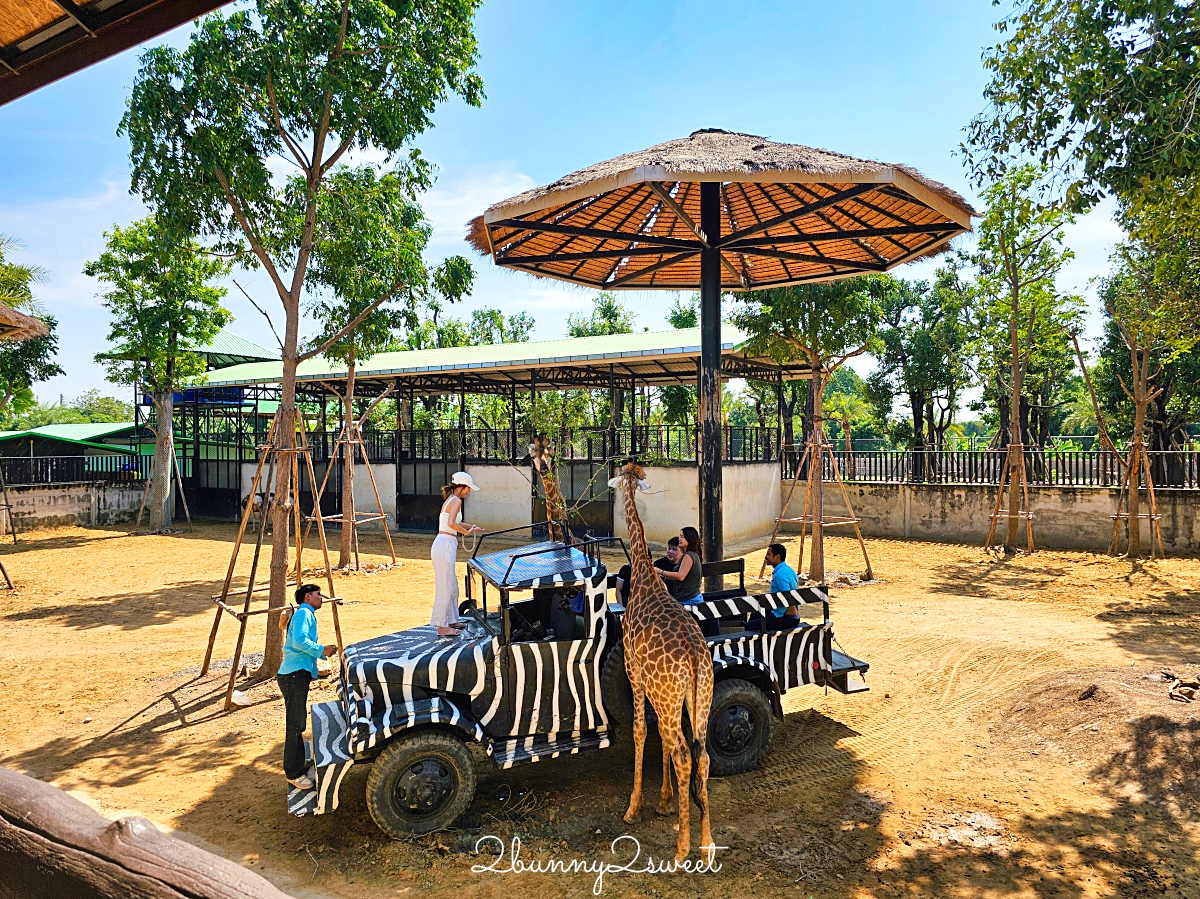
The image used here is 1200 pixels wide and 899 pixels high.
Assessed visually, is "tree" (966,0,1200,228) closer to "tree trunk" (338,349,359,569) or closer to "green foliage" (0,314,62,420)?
"tree trunk" (338,349,359,569)

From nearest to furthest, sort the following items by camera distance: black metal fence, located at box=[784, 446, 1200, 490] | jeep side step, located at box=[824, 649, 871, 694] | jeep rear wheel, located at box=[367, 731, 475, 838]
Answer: jeep rear wheel, located at box=[367, 731, 475, 838] → jeep side step, located at box=[824, 649, 871, 694] → black metal fence, located at box=[784, 446, 1200, 490]

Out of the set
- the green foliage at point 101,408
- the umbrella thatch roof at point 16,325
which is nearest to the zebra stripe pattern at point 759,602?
the umbrella thatch roof at point 16,325

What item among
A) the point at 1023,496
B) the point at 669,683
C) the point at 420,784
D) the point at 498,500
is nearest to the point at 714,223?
the point at 669,683

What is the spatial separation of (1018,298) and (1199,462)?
5019 mm

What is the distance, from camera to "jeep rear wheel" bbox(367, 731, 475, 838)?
197 inches

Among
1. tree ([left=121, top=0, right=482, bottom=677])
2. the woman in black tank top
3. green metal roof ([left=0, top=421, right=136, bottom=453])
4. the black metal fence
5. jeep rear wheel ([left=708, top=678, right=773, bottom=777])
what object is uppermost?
tree ([left=121, top=0, right=482, bottom=677])

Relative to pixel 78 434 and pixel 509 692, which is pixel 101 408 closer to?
pixel 78 434

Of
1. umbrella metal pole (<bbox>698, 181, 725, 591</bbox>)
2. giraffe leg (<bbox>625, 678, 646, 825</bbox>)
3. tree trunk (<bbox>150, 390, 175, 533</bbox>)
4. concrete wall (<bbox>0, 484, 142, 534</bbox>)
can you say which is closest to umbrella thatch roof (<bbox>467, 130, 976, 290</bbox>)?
umbrella metal pole (<bbox>698, 181, 725, 591</bbox>)

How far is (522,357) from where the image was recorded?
68.5 feet

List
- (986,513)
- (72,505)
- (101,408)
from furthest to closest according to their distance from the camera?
1. (101,408)
2. (72,505)
3. (986,513)

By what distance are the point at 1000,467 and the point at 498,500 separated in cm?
1274

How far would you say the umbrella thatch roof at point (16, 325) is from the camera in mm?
11633

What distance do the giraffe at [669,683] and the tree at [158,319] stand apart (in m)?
19.5

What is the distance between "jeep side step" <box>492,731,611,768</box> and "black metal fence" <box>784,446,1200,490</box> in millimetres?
11338
